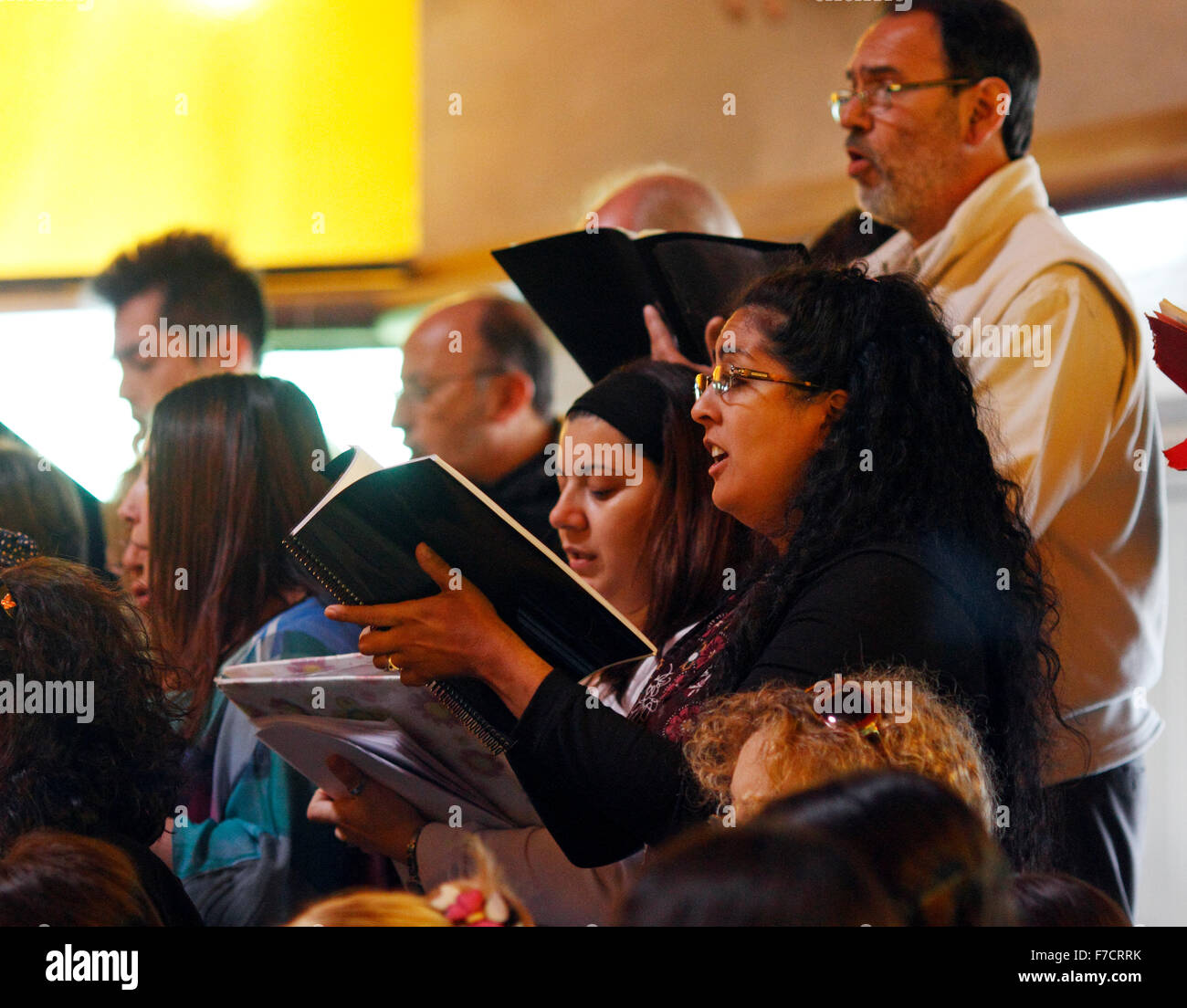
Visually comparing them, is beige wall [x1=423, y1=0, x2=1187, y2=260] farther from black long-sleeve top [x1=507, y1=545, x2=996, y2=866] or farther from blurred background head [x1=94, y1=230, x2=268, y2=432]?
black long-sleeve top [x1=507, y1=545, x2=996, y2=866]

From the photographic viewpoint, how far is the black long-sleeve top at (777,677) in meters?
1.35

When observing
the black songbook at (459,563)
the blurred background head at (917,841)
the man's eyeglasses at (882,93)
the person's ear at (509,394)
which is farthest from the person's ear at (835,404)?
the person's ear at (509,394)

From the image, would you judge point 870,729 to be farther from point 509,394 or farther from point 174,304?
point 174,304

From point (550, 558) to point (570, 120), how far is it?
9.89 feet

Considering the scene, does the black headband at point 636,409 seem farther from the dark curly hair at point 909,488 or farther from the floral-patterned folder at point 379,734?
the floral-patterned folder at point 379,734

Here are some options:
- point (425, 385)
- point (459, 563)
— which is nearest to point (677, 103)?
point (425, 385)

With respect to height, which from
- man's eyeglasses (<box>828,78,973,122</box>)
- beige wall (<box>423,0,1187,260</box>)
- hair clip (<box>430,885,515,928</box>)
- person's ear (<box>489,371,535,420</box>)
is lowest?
hair clip (<box>430,885,515,928</box>)

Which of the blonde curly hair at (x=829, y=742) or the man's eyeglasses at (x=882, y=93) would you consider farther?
the man's eyeglasses at (x=882, y=93)

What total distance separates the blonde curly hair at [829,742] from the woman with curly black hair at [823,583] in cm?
4

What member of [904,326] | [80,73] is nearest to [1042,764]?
[904,326]

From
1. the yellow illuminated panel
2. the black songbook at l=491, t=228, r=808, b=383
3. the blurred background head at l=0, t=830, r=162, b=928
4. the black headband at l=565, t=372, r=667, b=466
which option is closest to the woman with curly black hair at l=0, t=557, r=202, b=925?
the blurred background head at l=0, t=830, r=162, b=928

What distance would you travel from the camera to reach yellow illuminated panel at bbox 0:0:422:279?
4.25 metres

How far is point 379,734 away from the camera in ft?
5.59

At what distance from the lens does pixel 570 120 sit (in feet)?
13.9
